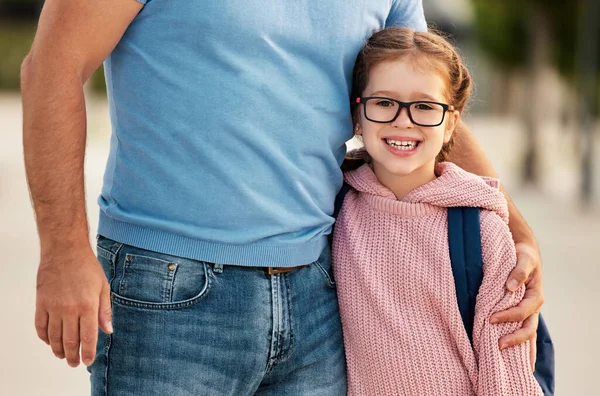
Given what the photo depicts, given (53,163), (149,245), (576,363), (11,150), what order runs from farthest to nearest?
(11,150), (576,363), (149,245), (53,163)

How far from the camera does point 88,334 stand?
5.91 feet

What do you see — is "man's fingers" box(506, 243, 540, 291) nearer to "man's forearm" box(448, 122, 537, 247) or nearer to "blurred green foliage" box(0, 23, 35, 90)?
"man's forearm" box(448, 122, 537, 247)

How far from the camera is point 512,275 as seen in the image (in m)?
2.05

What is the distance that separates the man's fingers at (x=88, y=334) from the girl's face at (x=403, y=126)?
727 mm

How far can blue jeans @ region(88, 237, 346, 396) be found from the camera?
74.3 inches

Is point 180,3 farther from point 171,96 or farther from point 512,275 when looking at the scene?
point 512,275

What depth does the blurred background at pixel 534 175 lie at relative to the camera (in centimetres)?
534

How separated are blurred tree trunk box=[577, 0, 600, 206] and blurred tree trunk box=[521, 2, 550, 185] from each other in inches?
63.3

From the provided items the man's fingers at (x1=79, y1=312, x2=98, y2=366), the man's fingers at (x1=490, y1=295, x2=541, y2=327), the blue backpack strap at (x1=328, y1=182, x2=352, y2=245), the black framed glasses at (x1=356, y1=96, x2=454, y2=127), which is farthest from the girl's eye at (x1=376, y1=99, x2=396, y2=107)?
the man's fingers at (x1=79, y1=312, x2=98, y2=366)

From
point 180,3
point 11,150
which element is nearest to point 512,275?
point 180,3

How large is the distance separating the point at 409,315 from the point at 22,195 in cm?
1003

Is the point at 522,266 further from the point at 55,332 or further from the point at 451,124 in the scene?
the point at 55,332

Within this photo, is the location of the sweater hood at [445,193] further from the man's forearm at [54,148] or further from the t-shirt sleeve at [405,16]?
the man's forearm at [54,148]

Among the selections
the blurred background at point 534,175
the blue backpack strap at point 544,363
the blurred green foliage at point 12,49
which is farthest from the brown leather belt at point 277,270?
the blurred green foliage at point 12,49
